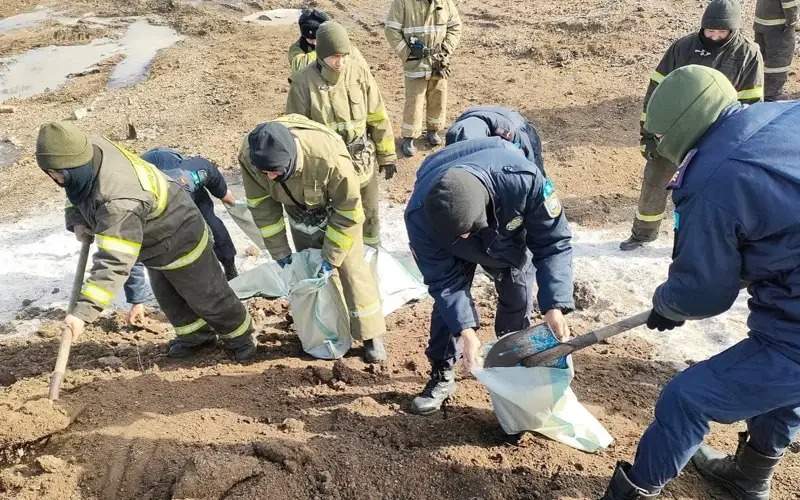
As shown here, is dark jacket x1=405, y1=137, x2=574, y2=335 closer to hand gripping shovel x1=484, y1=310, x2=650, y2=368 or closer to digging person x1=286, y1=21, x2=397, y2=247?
hand gripping shovel x1=484, y1=310, x2=650, y2=368

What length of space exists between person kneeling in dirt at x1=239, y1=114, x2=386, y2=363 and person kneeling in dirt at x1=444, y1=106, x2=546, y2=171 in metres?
0.68

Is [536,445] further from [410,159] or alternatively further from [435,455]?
[410,159]

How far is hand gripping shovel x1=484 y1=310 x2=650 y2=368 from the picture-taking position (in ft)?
9.34

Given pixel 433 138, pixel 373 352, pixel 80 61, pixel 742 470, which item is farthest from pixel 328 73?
pixel 80 61

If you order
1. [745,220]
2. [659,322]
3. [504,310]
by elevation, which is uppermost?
[745,220]

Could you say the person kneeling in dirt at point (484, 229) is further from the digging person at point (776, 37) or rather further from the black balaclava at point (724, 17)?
the digging person at point (776, 37)

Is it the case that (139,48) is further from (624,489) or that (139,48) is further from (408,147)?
(624,489)

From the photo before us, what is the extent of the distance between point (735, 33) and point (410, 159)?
11.3 feet

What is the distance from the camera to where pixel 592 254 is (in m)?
5.23

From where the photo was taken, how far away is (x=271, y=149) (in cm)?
329

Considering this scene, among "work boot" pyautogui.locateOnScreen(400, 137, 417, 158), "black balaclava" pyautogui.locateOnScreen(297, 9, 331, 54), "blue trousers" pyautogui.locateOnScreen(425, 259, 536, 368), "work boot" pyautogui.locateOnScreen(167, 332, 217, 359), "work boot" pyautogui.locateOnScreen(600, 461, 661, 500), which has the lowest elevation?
"work boot" pyautogui.locateOnScreen(167, 332, 217, 359)

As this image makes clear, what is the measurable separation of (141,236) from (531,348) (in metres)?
2.11

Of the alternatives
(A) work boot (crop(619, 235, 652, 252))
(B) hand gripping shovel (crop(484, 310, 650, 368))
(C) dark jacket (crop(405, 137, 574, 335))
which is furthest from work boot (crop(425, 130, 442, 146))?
(B) hand gripping shovel (crop(484, 310, 650, 368))

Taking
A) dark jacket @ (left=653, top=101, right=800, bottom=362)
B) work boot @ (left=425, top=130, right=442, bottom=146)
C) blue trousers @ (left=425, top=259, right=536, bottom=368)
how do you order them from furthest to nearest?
work boot @ (left=425, top=130, right=442, bottom=146), blue trousers @ (left=425, top=259, right=536, bottom=368), dark jacket @ (left=653, top=101, right=800, bottom=362)
